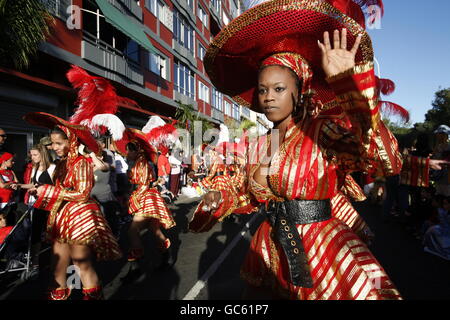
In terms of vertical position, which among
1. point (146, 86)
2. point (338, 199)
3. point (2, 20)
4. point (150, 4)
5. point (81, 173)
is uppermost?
point (150, 4)

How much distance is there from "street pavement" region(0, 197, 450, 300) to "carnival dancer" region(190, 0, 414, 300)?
82.6 inches

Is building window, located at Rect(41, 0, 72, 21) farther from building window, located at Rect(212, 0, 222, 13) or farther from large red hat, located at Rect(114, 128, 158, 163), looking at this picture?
building window, located at Rect(212, 0, 222, 13)

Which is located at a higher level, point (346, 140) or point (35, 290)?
point (346, 140)

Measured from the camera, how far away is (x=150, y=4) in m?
16.3

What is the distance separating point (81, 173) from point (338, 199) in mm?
2561

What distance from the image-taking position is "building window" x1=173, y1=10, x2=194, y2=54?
20075 millimetres

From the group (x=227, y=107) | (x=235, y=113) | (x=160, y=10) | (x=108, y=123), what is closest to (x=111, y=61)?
(x=160, y=10)

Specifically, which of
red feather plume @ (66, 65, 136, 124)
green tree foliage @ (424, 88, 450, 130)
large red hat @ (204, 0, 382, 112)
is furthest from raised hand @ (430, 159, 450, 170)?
green tree foliage @ (424, 88, 450, 130)

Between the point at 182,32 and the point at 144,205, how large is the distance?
20.3 meters

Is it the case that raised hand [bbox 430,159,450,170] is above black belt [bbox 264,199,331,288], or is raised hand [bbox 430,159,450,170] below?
above

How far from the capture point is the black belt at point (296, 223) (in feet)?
4.46

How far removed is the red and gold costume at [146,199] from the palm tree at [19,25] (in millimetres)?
3163
